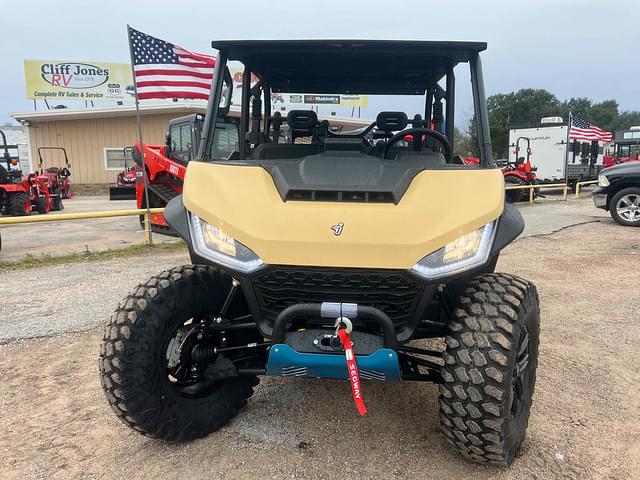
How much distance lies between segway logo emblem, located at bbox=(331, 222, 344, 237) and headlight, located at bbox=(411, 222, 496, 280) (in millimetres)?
347

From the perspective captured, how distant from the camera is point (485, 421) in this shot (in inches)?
86.1

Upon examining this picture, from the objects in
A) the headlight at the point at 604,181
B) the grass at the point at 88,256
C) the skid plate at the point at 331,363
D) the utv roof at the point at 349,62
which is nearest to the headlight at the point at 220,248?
the skid plate at the point at 331,363

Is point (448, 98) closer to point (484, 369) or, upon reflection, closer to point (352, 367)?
point (484, 369)

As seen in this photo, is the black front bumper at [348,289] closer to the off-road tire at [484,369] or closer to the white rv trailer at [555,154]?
the off-road tire at [484,369]

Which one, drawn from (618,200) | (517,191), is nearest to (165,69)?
(618,200)

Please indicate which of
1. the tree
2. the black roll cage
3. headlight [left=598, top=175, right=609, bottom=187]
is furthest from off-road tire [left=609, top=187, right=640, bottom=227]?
the tree

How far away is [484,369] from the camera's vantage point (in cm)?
215

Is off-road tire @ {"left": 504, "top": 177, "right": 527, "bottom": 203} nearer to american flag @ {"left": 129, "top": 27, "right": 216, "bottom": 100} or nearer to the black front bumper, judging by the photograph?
american flag @ {"left": 129, "top": 27, "right": 216, "bottom": 100}

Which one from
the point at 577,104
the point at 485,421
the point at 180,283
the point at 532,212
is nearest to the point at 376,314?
the point at 485,421

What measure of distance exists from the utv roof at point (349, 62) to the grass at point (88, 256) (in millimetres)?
5218

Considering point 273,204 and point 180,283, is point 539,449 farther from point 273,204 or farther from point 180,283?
point 180,283

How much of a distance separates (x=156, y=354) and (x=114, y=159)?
26094mm

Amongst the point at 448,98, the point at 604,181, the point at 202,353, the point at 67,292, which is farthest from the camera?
the point at 604,181

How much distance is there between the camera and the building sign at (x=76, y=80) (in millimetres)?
29578
